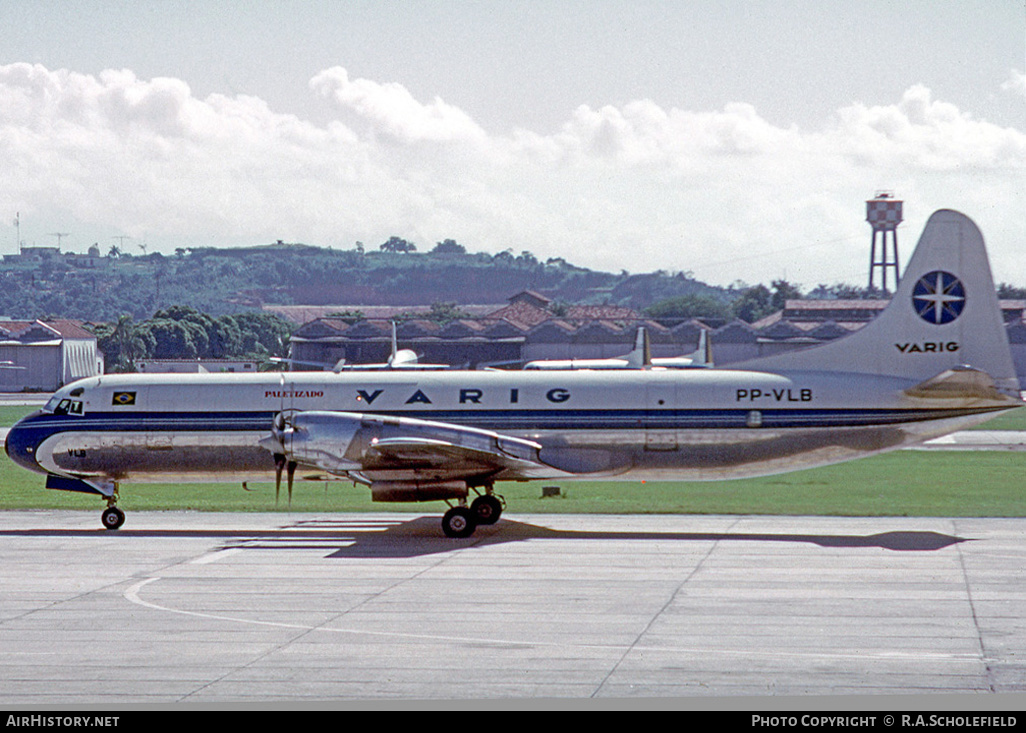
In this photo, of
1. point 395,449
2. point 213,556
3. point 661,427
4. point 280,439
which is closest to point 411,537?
point 395,449

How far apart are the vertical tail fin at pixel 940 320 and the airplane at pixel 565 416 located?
1.4 inches

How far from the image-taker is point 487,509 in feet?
101

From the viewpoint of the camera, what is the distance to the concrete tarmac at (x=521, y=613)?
1561 centimetres

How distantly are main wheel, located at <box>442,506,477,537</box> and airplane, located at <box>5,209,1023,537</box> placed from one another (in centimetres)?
3

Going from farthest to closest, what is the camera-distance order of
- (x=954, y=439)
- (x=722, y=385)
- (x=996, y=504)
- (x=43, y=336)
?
(x=43, y=336), (x=954, y=439), (x=996, y=504), (x=722, y=385)

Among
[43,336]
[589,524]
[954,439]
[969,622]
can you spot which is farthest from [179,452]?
[43,336]

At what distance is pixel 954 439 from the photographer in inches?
2511

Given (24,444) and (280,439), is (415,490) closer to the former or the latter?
(280,439)

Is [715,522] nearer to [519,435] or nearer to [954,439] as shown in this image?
[519,435]

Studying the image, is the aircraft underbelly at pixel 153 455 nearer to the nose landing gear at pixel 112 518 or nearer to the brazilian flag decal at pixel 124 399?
the brazilian flag decal at pixel 124 399

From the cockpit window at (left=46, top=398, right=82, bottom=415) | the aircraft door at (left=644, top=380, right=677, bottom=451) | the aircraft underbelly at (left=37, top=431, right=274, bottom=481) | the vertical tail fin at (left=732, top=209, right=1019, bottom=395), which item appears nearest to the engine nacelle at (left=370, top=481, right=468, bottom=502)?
the aircraft underbelly at (left=37, top=431, right=274, bottom=481)

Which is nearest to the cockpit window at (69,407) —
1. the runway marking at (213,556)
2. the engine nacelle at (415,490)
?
the runway marking at (213,556)

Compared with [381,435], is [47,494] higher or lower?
lower

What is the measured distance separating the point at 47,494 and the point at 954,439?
4531cm
